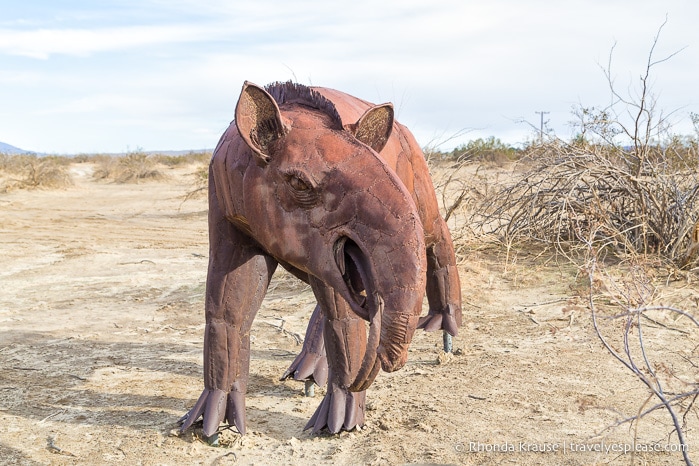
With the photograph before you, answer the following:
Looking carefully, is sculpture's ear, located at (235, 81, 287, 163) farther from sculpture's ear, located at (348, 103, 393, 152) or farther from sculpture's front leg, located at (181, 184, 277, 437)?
sculpture's front leg, located at (181, 184, 277, 437)

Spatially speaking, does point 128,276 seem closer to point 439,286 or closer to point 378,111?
point 439,286

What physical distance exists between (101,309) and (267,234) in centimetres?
438

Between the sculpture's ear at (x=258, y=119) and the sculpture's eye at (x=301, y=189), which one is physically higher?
the sculpture's ear at (x=258, y=119)

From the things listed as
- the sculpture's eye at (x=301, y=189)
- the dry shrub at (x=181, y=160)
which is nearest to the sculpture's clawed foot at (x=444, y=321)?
the sculpture's eye at (x=301, y=189)

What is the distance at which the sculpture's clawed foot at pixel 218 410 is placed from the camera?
3703 mm

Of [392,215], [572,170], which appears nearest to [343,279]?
[392,215]

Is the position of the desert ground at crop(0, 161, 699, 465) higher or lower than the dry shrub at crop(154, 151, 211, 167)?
lower

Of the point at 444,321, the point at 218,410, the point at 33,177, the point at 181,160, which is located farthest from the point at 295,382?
the point at 181,160

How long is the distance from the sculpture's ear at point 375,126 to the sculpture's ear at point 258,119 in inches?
12.5

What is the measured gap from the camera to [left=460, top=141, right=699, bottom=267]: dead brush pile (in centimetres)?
713

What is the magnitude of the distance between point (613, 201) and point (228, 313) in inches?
212

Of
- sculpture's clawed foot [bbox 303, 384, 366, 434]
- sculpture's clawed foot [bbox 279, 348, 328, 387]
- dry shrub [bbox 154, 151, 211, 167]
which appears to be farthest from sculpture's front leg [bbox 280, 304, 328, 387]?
dry shrub [bbox 154, 151, 211, 167]

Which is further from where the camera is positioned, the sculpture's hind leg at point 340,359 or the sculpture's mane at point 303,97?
the sculpture's hind leg at point 340,359

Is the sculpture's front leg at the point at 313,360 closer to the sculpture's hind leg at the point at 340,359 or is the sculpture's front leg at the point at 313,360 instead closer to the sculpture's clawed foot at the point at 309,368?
the sculpture's clawed foot at the point at 309,368
